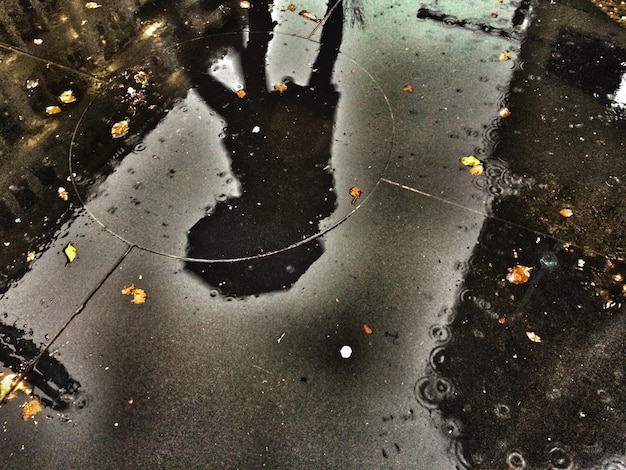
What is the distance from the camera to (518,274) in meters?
2.89

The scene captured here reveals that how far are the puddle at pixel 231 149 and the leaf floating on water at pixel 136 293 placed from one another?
29 cm

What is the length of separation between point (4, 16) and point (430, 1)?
403 centimetres

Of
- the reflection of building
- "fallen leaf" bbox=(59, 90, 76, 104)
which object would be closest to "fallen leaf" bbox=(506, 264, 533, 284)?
"fallen leaf" bbox=(59, 90, 76, 104)

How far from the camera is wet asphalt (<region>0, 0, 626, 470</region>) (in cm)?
240

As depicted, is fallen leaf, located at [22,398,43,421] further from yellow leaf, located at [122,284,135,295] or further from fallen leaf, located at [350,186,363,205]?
fallen leaf, located at [350,186,363,205]

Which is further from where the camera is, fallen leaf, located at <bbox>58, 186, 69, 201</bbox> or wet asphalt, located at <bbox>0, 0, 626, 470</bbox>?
fallen leaf, located at <bbox>58, 186, 69, 201</bbox>

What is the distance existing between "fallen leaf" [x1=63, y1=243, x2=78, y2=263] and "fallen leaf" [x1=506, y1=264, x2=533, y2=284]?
104 inches

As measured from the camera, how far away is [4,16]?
4527 millimetres

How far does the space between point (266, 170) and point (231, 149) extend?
34 cm

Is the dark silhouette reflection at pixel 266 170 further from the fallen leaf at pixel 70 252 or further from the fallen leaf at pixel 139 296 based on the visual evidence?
the fallen leaf at pixel 70 252

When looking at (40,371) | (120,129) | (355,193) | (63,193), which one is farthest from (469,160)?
(40,371)

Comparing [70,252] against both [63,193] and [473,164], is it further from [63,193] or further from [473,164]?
[473,164]

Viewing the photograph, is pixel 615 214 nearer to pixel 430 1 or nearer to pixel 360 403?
pixel 360 403

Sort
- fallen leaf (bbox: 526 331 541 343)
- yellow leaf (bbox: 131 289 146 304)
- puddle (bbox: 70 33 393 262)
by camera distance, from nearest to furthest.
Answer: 1. fallen leaf (bbox: 526 331 541 343)
2. yellow leaf (bbox: 131 289 146 304)
3. puddle (bbox: 70 33 393 262)
